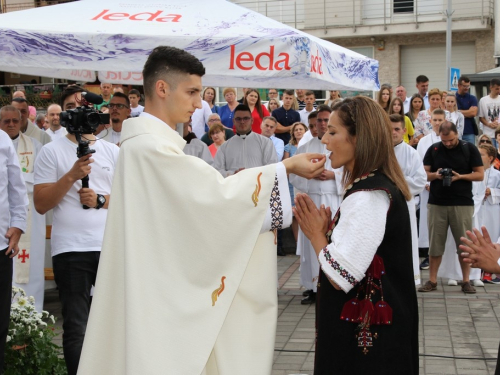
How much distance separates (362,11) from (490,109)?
14.9 m

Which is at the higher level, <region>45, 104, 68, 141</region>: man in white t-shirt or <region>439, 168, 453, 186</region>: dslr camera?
<region>45, 104, 68, 141</region>: man in white t-shirt

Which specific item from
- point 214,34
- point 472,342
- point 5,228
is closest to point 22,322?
point 5,228

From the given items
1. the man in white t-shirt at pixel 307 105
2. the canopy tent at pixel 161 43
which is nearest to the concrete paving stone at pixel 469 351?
the canopy tent at pixel 161 43

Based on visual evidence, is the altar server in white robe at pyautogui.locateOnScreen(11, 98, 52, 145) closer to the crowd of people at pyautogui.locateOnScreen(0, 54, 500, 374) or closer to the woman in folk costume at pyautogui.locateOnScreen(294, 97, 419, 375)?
the crowd of people at pyautogui.locateOnScreen(0, 54, 500, 374)

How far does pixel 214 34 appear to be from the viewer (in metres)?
6.41

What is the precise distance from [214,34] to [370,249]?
3.57 meters

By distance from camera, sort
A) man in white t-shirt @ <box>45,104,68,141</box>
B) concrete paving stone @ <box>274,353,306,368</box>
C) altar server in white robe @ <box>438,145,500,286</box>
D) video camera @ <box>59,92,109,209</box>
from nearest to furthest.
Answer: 1. video camera @ <box>59,92,109,209</box>
2. concrete paving stone @ <box>274,353,306,368</box>
3. altar server in white robe @ <box>438,145,500,286</box>
4. man in white t-shirt @ <box>45,104,68,141</box>

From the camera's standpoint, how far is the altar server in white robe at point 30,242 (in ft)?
24.9

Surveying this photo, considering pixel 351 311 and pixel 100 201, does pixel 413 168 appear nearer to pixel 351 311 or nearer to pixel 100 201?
pixel 100 201

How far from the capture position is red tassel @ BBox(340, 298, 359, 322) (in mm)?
3389

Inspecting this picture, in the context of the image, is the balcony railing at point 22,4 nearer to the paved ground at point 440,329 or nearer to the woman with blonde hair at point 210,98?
the woman with blonde hair at point 210,98

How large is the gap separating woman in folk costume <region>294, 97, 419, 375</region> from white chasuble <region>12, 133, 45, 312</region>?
481 centimetres

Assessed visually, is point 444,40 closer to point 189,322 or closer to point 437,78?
point 437,78

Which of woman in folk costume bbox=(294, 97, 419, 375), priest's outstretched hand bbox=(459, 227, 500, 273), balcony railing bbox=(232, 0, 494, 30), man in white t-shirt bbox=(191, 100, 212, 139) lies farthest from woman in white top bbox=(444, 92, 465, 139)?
balcony railing bbox=(232, 0, 494, 30)
